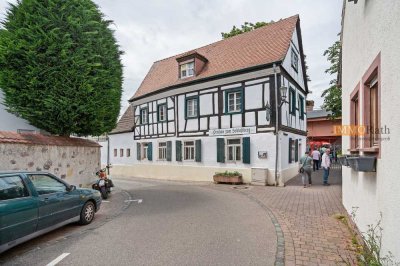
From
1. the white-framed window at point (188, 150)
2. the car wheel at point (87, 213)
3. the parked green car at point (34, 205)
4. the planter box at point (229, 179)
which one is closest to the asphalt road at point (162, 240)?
the car wheel at point (87, 213)

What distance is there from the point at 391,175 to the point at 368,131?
1780 mm

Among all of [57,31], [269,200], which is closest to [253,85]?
[269,200]

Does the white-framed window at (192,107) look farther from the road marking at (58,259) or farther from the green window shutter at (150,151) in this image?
the road marking at (58,259)

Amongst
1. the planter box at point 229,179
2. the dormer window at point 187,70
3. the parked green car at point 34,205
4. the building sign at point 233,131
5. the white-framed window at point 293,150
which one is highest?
the dormer window at point 187,70

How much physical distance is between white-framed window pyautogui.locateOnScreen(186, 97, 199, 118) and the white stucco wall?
30.8 feet

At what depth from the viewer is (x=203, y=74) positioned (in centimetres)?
1681

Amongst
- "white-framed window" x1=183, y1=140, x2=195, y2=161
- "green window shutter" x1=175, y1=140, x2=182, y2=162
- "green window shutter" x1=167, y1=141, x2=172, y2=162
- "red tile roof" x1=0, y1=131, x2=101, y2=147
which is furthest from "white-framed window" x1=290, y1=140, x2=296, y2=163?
"red tile roof" x1=0, y1=131, x2=101, y2=147

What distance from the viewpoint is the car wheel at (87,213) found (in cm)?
648

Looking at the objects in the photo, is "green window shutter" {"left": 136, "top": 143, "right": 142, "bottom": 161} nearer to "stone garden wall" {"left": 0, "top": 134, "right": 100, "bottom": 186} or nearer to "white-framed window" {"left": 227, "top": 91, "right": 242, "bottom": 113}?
"stone garden wall" {"left": 0, "top": 134, "right": 100, "bottom": 186}

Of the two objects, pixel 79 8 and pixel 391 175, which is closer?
pixel 391 175

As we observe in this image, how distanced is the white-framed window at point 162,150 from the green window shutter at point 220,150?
213 inches

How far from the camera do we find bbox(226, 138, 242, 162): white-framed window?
14750mm

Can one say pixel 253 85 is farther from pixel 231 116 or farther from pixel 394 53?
pixel 394 53

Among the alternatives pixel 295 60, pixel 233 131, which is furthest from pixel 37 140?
pixel 295 60
